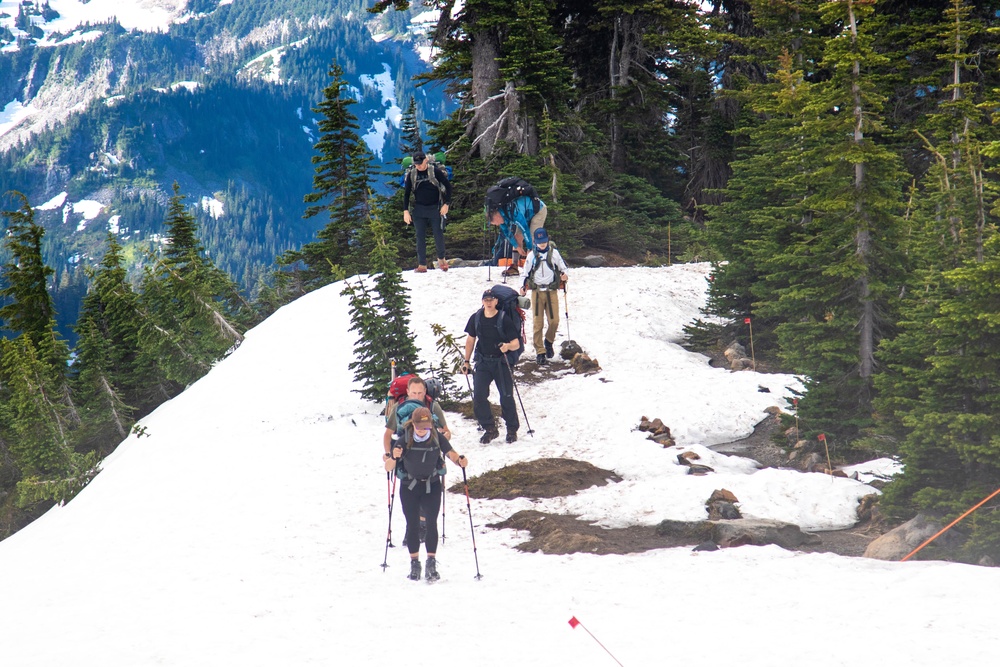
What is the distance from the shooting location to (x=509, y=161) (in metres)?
26.4

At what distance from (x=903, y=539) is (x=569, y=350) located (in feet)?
30.3

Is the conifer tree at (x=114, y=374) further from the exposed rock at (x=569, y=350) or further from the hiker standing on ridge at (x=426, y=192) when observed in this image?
the exposed rock at (x=569, y=350)

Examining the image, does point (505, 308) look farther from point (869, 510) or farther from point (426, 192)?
point (426, 192)

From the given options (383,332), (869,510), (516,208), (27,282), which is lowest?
(869,510)

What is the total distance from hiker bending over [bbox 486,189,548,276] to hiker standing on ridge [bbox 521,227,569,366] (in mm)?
1813

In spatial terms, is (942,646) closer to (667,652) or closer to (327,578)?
(667,652)

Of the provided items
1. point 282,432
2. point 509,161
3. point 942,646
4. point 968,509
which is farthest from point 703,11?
point 942,646

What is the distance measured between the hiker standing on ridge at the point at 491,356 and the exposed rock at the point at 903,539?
6.18 meters

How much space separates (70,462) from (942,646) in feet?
95.6

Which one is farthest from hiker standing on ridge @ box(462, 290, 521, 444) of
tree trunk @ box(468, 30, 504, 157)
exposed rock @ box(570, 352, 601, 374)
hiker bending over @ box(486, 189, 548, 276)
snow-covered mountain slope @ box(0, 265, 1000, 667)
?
tree trunk @ box(468, 30, 504, 157)

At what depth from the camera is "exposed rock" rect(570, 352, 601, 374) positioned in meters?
17.0

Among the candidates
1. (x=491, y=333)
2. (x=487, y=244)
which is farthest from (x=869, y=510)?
(x=487, y=244)

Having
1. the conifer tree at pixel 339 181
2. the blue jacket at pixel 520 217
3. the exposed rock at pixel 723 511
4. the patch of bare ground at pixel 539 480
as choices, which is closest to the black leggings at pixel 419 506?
the patch of bare ground at pixel 539 480

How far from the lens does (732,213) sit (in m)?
17.2
